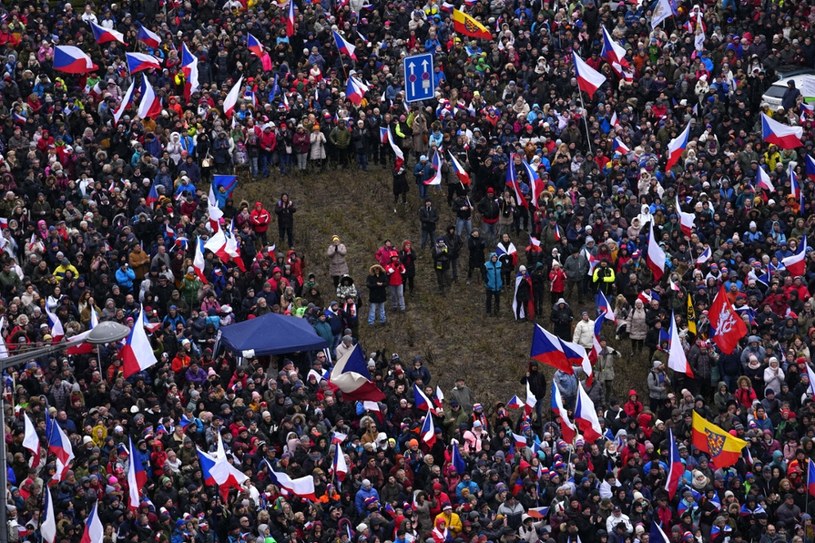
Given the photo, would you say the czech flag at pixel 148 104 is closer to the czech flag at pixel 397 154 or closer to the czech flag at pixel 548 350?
the czech flag at pixel 397 154

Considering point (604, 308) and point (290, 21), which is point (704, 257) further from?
point (290, 21)

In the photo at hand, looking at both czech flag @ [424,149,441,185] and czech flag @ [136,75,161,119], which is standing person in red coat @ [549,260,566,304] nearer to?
czech flag @ [424,149,441,185]

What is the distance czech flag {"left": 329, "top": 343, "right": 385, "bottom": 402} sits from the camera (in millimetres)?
37781

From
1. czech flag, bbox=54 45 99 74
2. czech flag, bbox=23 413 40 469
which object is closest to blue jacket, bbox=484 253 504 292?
czech flag, bbox=54 45 99 74

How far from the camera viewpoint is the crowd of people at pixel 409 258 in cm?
3516

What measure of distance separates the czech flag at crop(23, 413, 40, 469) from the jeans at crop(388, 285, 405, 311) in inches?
416

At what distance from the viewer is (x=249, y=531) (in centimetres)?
3378

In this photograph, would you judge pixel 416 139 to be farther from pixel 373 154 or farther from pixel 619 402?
pixel 619 402

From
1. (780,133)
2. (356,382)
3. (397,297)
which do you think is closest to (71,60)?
(397,297)

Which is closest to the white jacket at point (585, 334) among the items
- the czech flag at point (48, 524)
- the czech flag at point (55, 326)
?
the czech flag at point (55, 326)

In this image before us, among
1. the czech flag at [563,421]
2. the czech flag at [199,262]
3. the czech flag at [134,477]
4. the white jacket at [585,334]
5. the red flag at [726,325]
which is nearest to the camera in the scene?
the czech flag at [134,477]

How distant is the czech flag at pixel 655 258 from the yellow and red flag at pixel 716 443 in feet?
18.0

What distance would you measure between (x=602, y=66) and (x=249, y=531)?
774 inches

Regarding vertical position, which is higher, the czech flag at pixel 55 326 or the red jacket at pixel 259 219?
the red jacket at pixel 259 219
